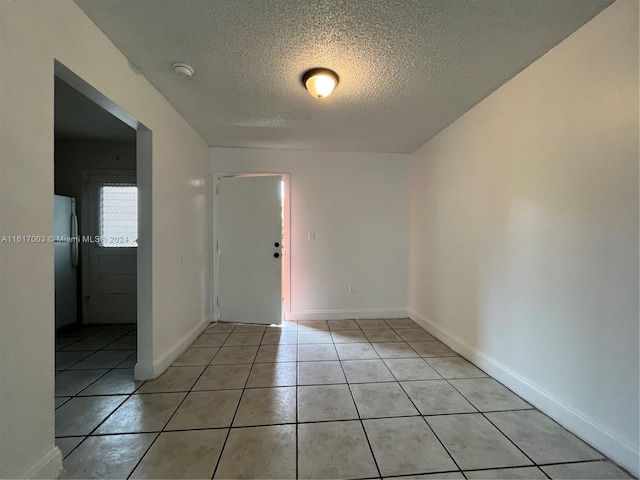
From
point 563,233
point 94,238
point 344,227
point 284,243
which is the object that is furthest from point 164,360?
point 563,233

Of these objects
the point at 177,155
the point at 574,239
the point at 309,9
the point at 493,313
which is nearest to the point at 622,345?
the point at 574,239

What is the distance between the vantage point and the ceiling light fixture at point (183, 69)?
167cm

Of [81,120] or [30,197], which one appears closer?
[30,197]

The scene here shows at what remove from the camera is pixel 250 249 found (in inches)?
130

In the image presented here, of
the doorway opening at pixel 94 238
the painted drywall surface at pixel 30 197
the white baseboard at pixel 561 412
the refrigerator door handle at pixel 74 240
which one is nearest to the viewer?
the painted drywall surface at pixel 30 197

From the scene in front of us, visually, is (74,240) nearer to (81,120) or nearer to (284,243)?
(81,120)

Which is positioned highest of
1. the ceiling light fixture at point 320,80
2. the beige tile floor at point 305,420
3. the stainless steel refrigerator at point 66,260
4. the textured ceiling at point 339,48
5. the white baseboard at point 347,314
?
the textured ceiling at point 339,48

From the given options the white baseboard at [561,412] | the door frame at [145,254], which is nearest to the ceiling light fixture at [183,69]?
the door frame at [145,254]

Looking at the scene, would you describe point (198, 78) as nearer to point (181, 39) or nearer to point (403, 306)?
point (181, 39)

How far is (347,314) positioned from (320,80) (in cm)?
273

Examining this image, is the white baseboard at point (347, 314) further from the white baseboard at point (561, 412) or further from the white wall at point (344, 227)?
the white baseboard at point (561, 412)

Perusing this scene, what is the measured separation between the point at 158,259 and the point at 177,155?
101cm

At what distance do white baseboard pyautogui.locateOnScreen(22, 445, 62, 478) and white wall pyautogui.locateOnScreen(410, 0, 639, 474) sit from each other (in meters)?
2.63

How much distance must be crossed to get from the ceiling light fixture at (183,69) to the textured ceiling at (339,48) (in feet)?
0.14
